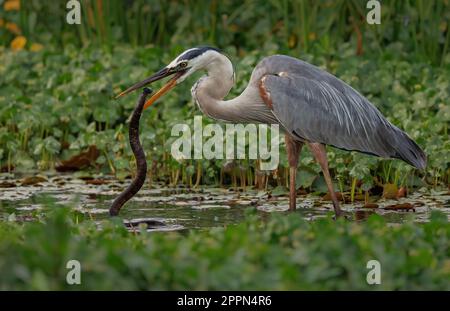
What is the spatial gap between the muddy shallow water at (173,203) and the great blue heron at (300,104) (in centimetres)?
35

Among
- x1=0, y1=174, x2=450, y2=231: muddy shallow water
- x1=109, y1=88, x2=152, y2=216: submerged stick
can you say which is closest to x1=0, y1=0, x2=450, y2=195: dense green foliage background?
x1=0, y1=174, x2=450, y2=231: muddy shallow water

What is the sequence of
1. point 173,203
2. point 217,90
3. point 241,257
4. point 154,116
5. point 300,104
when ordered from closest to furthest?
point 241,257 < point 300,104 < point 217,90 < point 173,203 < point 154,116

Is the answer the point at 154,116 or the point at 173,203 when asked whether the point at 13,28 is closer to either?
the point at 154,116

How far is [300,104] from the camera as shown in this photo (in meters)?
7.76

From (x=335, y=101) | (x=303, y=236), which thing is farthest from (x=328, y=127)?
(x=303, y=236)

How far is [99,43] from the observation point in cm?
1263

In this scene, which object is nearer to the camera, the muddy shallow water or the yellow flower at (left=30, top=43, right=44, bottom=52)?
the muddy shallow water

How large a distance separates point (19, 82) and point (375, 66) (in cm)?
348

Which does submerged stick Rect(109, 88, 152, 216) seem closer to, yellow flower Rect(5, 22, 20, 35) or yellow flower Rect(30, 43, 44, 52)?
yellow flower Rect(30, 43, 44, 52)

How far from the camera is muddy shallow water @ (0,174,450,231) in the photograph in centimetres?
757

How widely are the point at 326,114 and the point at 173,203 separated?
129cm

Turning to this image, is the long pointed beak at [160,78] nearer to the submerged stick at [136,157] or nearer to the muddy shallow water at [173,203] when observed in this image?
the submerged stick at [136,157]

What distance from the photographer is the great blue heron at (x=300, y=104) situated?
25.4 feet

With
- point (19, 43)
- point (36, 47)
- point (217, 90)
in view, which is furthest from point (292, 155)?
point (19, 43)
